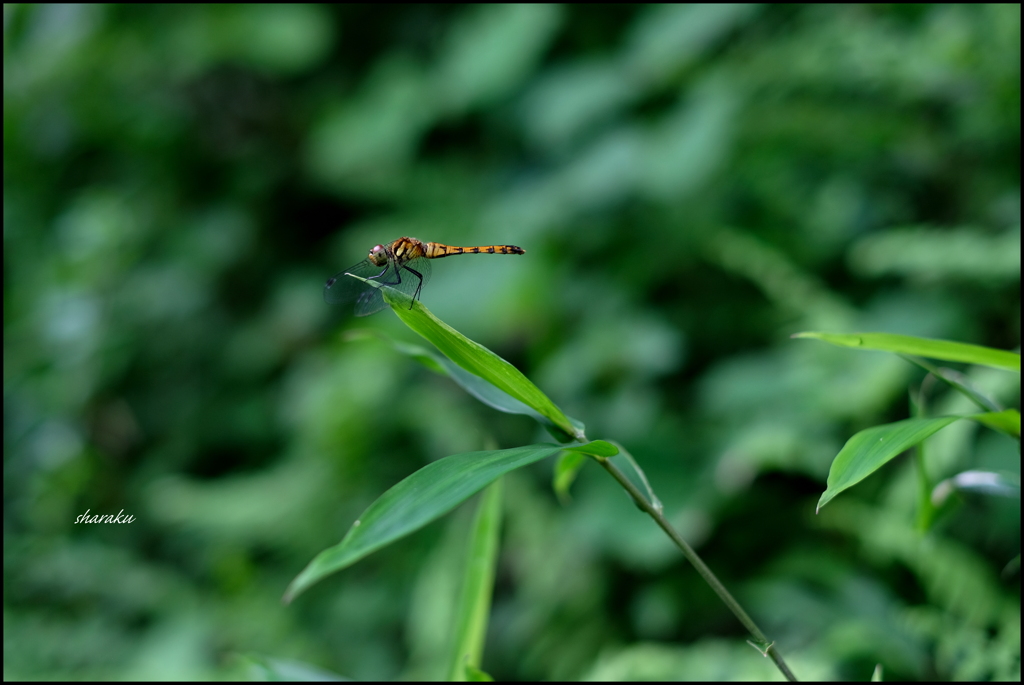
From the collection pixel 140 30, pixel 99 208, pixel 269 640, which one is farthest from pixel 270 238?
pixel 269 640

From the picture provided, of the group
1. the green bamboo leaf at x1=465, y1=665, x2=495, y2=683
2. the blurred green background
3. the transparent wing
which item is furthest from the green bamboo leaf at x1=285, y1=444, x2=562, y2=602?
the blurred green background

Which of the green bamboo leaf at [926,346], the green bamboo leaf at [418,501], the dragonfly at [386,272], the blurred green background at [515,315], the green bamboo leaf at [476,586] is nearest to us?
the green bamboo leaf at [418,501]

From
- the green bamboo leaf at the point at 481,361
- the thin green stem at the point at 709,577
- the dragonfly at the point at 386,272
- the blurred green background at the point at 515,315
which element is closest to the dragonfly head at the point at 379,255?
the dragonfly at the point at 386,272

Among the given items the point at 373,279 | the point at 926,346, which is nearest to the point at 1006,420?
the point at 926,346

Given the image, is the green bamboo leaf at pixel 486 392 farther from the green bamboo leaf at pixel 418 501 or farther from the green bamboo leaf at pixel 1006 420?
the green bamboo leaf at pixel 1006 420

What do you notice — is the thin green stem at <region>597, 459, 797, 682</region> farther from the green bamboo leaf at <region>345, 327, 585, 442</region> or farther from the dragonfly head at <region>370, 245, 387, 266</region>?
the dragonfly head at <region>370, 245, 387, 266</region>

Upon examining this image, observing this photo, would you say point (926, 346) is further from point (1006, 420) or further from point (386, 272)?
point (386, 272)
